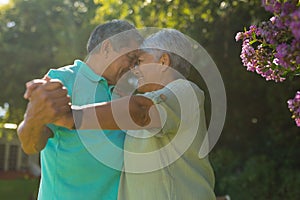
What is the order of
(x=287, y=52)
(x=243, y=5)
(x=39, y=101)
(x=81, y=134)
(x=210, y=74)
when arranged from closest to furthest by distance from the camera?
(x=287, y=52), (x=39, y=101), (x=81, y=134), (x=210, y=74), (x=243, y=5)

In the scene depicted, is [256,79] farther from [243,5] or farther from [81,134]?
[81,134]

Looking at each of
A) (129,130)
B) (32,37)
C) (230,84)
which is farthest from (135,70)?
(32,37)

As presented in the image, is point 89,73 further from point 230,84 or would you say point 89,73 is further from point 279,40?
point 230,84

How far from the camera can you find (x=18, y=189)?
1511 centimetres

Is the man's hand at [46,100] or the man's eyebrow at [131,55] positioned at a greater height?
the man's eyebrow at [131,55]

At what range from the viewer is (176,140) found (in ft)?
7.45

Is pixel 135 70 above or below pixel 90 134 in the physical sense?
above

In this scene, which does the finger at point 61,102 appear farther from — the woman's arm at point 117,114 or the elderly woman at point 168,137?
the elderly woman at point 168,137

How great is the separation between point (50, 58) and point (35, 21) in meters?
1.00

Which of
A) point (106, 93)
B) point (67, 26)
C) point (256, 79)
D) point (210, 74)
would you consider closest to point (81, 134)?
point (106, 93)

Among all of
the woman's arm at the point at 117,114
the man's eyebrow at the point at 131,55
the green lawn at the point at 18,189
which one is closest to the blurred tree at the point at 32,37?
the green lawn at the point at 18,189

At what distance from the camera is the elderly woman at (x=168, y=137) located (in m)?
2.17

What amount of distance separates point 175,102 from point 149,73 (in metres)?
0.31

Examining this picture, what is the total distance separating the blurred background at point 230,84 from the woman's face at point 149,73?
5.07m
